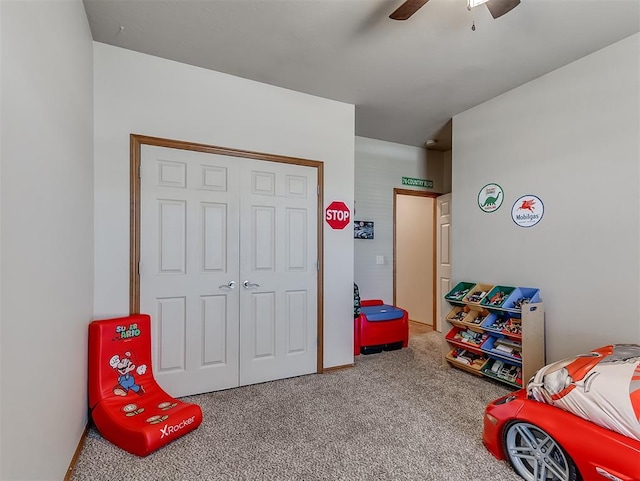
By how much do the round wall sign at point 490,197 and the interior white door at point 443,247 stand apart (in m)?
1.39

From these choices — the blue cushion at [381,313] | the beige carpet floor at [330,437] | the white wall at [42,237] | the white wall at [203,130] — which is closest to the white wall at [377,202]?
the blue cushion at [381,313]

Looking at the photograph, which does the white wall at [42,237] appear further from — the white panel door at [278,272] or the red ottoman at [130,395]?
the white panel door at [278,272]

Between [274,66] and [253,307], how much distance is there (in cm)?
210

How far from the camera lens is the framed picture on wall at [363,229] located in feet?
15.2

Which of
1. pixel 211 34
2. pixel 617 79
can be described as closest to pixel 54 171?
pixel 211 34

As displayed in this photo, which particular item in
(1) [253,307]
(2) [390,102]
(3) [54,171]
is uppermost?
(2) [390,102]

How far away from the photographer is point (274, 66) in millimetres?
2873

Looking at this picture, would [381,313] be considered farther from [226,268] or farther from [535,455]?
[535,455]

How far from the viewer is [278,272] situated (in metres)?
3.21

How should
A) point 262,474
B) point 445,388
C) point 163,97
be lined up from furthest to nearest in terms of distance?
point 445,388
point 163,97
point 262,474

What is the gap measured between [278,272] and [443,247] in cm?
295

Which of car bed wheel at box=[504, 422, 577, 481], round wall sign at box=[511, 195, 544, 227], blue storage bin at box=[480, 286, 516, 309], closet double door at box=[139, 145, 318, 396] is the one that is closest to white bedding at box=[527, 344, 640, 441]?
car bed wheel at box=[504, 422, 577, 481]

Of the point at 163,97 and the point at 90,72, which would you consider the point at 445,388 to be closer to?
the point at 163,97

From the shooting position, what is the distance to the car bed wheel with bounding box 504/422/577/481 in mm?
1698
